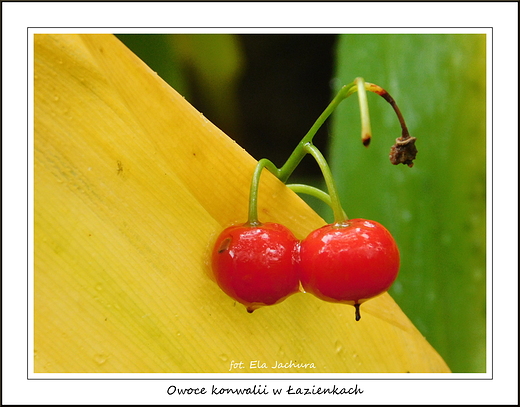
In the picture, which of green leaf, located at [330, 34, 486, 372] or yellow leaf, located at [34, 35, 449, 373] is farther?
green leaf, located at [330, 34, 486, 372]

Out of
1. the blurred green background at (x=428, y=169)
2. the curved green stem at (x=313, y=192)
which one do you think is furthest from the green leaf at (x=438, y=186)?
the curved green stem at (x=313, y=192)

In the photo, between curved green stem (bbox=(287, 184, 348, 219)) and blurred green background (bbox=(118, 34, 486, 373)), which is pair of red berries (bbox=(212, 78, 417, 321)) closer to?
curved green stem (bbox=(287, 184, 348, 219))

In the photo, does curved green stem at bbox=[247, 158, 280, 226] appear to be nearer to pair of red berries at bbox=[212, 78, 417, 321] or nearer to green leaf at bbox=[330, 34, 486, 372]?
pair of red berries at bbox=[212, 78, 417, 321]

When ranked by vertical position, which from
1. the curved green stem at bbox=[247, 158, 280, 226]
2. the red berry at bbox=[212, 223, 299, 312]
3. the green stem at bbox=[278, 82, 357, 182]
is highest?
the green stem at bbox=[278, 82, 357, 182]

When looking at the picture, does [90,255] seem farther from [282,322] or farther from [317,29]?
[317,29]

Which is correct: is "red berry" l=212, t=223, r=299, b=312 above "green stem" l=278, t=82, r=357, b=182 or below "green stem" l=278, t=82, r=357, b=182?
below

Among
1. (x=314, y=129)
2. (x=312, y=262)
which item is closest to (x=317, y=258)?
(x=312, y=262)

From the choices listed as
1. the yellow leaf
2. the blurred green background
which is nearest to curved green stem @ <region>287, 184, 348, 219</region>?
the yellow leaf
